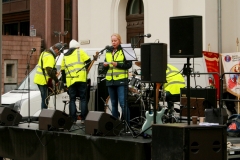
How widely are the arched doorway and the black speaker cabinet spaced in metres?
14.0

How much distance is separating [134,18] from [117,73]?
11.3m

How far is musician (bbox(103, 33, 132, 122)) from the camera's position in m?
12.2

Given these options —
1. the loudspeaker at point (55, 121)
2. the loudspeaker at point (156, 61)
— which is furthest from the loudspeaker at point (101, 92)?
the loudspeaker at point (156, 61)

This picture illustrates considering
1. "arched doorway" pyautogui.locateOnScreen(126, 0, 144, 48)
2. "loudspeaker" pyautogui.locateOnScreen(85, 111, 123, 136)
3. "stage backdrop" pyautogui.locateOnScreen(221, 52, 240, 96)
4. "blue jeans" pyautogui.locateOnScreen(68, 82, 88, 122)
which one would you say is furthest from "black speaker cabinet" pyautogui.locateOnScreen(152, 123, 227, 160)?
"arched doorway" pyautogui.locateOnScreen(126, 0, 144, 48)

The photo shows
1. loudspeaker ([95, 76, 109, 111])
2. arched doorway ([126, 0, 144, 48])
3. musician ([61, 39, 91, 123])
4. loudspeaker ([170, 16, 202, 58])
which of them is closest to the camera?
loudspeaker ([170, 16, 202, 58])

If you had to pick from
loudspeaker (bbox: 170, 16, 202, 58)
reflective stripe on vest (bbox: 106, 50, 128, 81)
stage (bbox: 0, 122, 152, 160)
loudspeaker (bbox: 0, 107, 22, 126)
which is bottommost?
stage (bbox: 0, 122, 152, 160)

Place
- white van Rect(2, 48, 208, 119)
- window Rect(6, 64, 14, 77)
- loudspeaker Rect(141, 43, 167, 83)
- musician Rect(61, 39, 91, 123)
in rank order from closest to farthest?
1. loudspeaker Rect(141, 43, 167, 83)
2. musician Rect(61, 39, 91, 123)
3. white van Rect(2, 48, 208, 119)
4. window Rect(6, 64, 14, 77)

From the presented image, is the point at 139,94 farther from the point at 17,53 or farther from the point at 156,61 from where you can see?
the point at 17,53

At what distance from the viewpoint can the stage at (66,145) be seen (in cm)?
997

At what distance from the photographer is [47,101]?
15.2 metres

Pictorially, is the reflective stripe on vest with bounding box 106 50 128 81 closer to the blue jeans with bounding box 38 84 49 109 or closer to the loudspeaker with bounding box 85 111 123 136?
the loudspeaker with bounding box 85 111 123 136

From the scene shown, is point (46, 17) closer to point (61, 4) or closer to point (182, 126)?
point (61, 4)

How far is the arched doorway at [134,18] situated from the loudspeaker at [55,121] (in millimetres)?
11375

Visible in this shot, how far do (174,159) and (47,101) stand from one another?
6.66 m
